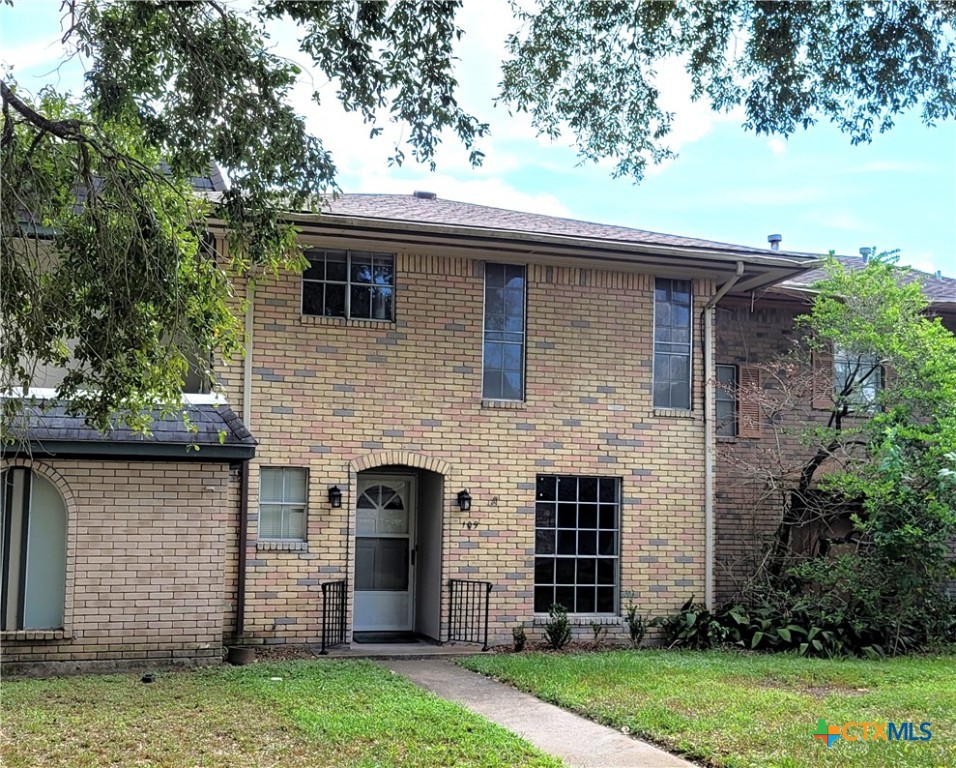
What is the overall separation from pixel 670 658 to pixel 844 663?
2034 millimetres

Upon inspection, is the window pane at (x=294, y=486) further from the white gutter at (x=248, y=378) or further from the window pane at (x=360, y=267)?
the window pane at (x=360, y=267)

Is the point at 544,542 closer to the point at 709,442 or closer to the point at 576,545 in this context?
the point at 576,545

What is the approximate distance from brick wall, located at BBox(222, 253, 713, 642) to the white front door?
1198mm

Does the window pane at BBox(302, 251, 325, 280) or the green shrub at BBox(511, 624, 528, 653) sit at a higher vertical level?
the window pane at BBox(302, 251, 325, 280)

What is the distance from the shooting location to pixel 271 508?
1354 centimetres

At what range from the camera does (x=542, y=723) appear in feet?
29.9

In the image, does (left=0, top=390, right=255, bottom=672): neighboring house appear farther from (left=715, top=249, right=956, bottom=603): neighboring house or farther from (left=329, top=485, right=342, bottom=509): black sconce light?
(left=715, top=249, right=956, bottom=603): neighboring house

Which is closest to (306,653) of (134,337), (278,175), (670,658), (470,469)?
(470,469)

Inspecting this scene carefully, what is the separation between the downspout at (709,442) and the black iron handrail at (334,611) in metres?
5.06

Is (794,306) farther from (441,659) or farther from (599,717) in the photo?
(599,717)

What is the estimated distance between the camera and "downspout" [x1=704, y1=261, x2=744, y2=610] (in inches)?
591

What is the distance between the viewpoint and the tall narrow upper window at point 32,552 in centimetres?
1174

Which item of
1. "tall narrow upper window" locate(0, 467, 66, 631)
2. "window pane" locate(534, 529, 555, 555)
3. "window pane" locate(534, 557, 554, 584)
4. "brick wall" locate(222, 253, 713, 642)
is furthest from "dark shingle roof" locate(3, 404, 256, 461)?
"window pane" locate(534, 557, 554, 584)

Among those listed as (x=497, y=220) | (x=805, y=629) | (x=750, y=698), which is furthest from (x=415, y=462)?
(x=750, y=698)
